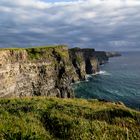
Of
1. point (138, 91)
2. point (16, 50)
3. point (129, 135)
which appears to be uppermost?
point (16, 50)

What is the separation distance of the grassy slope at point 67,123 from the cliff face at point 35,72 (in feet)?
202

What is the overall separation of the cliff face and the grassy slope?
202ft

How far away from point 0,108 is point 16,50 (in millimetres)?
72898

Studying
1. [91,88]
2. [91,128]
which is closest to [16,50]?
[91,88]

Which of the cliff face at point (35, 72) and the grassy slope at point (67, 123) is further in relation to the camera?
the cliff face at point (35, 72)

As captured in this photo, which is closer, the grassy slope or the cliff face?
the grassy slope

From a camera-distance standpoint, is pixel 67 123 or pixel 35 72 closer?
pixel 67 123

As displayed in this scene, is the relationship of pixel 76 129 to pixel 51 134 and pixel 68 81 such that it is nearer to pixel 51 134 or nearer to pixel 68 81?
pixel 51 134

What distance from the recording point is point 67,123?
2331cm

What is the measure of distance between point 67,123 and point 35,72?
86.9 metres

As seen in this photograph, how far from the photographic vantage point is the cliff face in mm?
91625

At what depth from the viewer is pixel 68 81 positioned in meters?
125

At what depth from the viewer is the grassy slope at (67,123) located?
20.7 m

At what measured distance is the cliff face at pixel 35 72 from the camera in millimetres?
91625
